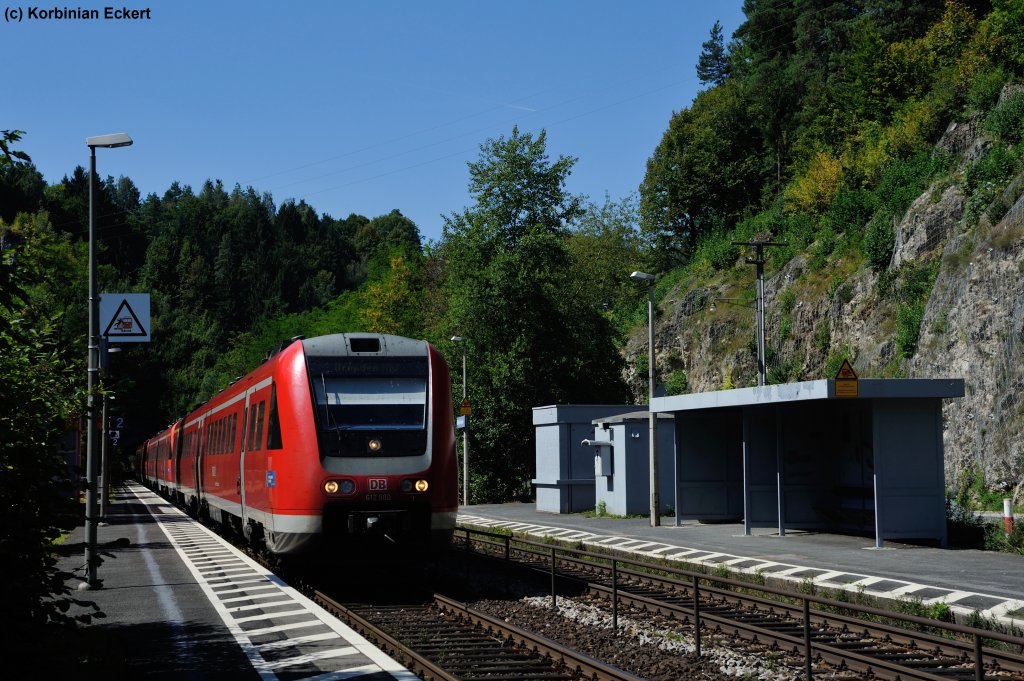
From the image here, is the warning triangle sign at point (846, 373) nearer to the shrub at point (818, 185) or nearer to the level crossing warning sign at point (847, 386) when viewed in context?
the level crossing warning sign at point (847, 386)

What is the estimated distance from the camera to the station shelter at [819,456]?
2097 cm

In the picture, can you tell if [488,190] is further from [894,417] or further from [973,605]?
[973,605]

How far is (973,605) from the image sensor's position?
13281 mm

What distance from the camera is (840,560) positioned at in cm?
1877

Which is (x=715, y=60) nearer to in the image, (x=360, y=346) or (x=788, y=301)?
(x=788, y=301)

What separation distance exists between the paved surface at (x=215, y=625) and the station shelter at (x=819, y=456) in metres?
10.7

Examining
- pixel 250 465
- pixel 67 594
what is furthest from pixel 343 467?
pixel 67 594

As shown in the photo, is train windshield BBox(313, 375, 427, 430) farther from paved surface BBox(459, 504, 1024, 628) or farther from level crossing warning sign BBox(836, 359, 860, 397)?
level crossing warning sign BBox(836, 359, 860, 397)

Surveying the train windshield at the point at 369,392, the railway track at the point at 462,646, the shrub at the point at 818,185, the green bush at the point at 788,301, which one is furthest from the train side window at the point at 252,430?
the shrub at the point at 818,185

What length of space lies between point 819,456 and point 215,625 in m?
15.6

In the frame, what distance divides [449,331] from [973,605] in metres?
36.6

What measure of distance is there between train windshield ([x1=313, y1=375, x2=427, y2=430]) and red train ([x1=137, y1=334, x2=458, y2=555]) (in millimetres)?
14

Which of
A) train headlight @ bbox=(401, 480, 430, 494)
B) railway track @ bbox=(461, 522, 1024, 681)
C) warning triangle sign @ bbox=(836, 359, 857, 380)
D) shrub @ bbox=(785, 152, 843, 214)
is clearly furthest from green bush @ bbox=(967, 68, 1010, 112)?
train headlight @ bbox=(401, 480, 430, 494)

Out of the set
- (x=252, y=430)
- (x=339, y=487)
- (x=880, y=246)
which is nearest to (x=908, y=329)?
(x=880, y=246)
